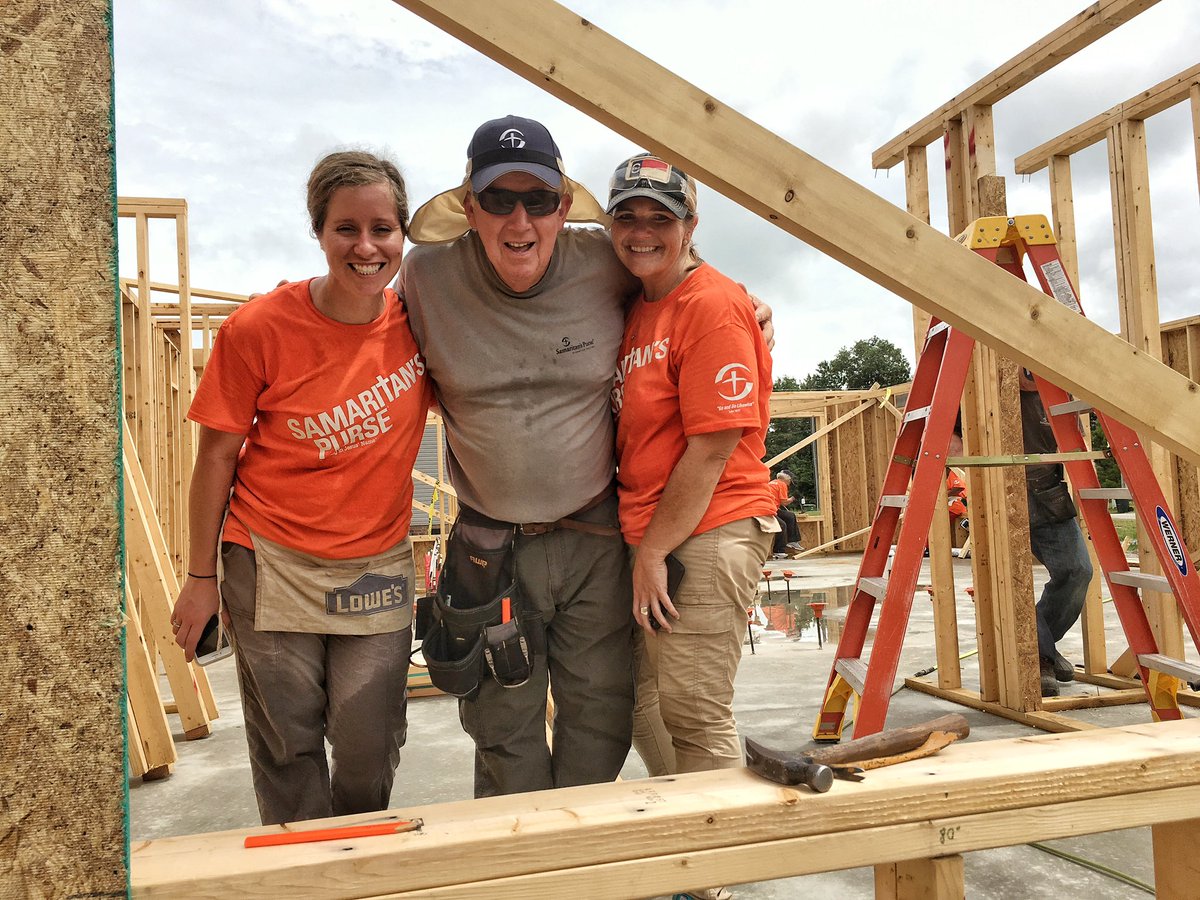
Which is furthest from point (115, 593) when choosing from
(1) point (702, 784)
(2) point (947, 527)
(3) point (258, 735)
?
(2) point (947, 527)

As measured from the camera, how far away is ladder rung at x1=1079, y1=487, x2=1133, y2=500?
10.7ft

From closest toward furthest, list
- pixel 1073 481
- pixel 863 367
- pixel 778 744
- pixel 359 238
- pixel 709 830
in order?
pixel 709 830
pixel 359 238
pixel 1073 481
pixel 778 744
pixel 863 367

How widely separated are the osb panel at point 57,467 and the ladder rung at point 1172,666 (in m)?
2.76

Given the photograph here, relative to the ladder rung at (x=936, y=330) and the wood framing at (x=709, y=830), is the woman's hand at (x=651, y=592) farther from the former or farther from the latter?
the ladder rung at (x=936, y=330)

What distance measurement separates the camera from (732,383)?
201cm

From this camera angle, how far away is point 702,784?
1.42m

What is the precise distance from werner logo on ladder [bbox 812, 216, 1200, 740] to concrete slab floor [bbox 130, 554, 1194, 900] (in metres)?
0.62

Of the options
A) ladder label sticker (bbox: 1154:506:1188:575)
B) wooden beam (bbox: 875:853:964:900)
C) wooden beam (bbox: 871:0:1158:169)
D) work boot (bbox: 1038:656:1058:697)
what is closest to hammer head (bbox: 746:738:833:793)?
wooden beam (bbox: 875:853:964:900)

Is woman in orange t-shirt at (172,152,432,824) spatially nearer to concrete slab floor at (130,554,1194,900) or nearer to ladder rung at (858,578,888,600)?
concrete slab floor at (130,554,1194,900)

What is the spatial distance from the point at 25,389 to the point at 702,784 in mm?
1130

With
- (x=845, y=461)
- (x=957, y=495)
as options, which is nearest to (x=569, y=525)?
(x=957, y=495)

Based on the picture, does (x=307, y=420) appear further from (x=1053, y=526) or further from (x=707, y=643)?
(x=1053, y=526)

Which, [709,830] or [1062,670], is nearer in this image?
[709,830]

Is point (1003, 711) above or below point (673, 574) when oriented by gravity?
below
